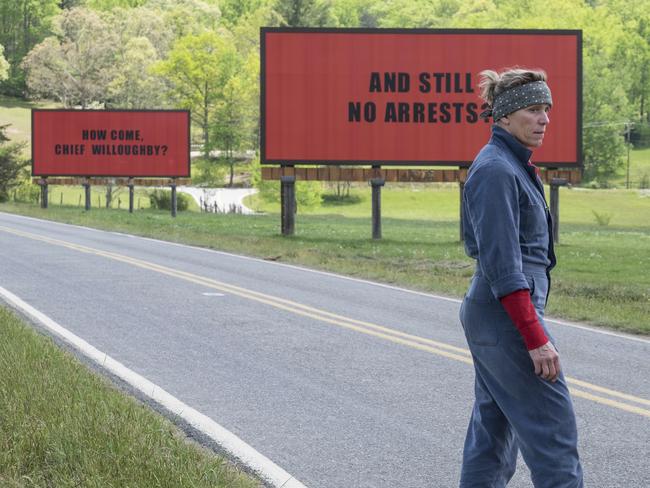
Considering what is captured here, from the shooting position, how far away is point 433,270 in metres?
21.0

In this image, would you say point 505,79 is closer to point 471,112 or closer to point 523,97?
point 523,97

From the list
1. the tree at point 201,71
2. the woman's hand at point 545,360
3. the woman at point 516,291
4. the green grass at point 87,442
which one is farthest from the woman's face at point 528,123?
the tree at point 201,71

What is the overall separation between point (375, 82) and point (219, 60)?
46.7m

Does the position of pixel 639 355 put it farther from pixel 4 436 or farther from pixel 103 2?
pixel 103 2

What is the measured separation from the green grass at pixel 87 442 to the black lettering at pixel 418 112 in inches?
922

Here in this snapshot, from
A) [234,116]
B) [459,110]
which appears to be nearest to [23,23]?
[234,116]

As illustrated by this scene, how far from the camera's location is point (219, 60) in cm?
7550

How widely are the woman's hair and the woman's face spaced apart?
11cm

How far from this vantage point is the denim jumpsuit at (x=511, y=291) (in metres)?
4.00

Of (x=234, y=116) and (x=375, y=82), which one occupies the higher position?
(x=234, y=116)

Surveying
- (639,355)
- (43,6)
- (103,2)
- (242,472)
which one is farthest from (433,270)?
(103,2)

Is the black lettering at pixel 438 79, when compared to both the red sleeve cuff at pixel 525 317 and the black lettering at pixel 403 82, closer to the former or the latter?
the black lettering at pixel 403 82

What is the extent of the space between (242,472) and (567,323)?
7.98m

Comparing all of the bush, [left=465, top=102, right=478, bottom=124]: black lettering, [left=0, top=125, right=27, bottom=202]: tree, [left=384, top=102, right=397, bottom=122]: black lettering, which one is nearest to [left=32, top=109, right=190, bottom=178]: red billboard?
the bush
